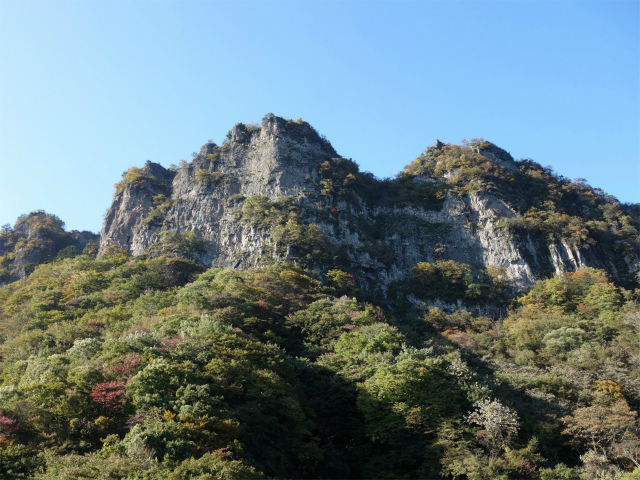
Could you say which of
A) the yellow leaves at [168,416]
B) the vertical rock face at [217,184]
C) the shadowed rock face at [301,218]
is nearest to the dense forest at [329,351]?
the yellow leaves at [168,416]

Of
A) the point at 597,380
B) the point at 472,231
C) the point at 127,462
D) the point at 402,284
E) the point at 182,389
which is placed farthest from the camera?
the point at 472,231

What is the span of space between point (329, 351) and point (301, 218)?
27.9 meters

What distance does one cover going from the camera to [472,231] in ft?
207

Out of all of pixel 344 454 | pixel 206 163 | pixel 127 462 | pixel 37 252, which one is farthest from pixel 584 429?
pixel 37 252

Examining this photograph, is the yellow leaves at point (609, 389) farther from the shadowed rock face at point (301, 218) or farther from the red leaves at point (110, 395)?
the shadowed rock face at point (301, 218)

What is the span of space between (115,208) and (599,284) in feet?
206

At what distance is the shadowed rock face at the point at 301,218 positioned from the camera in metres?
57.3

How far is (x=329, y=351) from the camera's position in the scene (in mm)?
32781

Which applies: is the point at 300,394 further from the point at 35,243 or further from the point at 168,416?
the point at 35,243

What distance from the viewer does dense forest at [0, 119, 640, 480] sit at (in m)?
19.1

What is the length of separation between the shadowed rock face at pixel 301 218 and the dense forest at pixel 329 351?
22.0 inches

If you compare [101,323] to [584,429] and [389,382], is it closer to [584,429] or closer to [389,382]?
[389,382]

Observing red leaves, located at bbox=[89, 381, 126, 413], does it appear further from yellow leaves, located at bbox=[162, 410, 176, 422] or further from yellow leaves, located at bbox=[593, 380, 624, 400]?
yellow leaves, located at bbox=[593, 380, 624, 400]

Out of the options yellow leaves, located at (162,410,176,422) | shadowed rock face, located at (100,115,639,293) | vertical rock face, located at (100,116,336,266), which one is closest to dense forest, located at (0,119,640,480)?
yellow leaves, located at (162,410,176,422)
